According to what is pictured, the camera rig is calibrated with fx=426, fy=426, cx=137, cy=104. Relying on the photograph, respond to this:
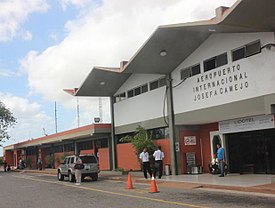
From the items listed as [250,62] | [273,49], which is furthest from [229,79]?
[273,49]

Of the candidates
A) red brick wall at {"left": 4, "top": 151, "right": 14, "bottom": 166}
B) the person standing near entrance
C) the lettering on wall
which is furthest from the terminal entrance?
red brick wall at {"left": 4, "top": 151, "right": 14, "bottom": 166}

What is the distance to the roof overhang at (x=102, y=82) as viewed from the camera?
98.8 ft

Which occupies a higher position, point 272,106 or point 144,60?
point 144,60

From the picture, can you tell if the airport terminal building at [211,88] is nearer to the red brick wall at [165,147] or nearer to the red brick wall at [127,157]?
the red brick wall at [165,147]

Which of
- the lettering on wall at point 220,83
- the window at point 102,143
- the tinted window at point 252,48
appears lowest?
the window at point 102,143

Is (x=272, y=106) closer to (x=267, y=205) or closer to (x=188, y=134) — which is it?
(x=267, y=205)

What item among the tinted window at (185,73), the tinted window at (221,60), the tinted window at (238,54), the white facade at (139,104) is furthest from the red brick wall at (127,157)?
the tinted window at (238,54)

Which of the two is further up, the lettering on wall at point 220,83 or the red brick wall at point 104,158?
the lettering on wall at point 220,83

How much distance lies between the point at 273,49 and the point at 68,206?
1047 centimetres

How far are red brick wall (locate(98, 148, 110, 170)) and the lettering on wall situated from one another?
566 inches

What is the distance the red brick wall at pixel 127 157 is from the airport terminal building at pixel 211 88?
11.4 inches

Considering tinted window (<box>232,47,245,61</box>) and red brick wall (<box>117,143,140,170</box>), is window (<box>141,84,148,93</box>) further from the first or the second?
tinted window (<box>232,47,245,61</box>)

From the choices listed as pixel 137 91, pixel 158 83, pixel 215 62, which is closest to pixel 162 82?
pixel 158 83

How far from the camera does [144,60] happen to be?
24750 mm
